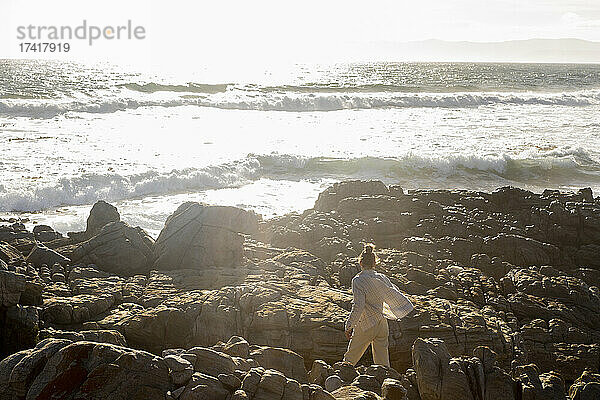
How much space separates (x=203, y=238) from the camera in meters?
9.92

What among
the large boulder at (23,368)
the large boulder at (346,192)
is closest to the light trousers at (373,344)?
the large boulder at (23,368)

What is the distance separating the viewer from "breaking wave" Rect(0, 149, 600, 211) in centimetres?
2061

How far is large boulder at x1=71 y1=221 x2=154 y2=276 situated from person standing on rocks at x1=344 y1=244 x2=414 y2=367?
14.7 feet

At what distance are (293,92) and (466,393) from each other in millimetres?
55971

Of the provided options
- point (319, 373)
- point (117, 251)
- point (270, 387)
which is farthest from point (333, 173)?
point (270, 387)

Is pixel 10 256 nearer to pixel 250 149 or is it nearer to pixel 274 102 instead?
pixel 250 149

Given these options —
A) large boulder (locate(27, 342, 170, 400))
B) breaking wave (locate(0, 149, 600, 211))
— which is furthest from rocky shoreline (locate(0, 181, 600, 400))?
breaking wave (locate(0, 149, 600, 211))

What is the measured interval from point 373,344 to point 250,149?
22.9m

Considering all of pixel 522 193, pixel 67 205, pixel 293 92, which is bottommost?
pixel 67 205

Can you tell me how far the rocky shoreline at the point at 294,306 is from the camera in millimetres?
4867

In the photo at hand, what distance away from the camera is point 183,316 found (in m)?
7.43

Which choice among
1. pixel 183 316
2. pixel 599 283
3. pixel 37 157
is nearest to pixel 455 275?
pixel 599 283

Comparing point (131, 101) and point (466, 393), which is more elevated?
point (131, 101)

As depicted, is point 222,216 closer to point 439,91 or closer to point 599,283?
point 599,283
